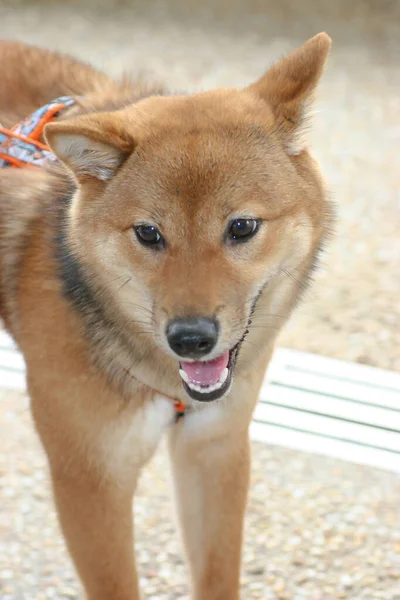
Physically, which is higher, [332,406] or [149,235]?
[149,235]

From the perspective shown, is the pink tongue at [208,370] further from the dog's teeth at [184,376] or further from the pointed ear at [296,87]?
the pointed ear at [296,87]

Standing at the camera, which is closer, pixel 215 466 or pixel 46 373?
pixel 46 373

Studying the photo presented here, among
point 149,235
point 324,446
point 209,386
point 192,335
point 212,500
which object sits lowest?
point 324,446

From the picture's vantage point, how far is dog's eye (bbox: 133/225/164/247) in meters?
1.83

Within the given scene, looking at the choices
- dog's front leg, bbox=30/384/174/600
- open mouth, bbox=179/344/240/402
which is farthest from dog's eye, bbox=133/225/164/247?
dog's front leg, bbox=30/384/174/600

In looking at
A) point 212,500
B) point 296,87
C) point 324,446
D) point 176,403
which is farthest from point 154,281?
point 324,446

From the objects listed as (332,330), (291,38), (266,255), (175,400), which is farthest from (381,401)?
(291,38)

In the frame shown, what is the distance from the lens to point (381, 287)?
383 cm

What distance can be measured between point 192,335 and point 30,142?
84 centimetres

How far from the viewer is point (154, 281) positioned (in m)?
1.83

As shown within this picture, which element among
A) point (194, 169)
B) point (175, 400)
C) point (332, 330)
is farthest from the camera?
point (332, 330)

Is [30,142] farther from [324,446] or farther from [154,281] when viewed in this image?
[324,446]

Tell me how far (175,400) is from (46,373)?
311 millimetres

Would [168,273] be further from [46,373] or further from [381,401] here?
[381,401]
